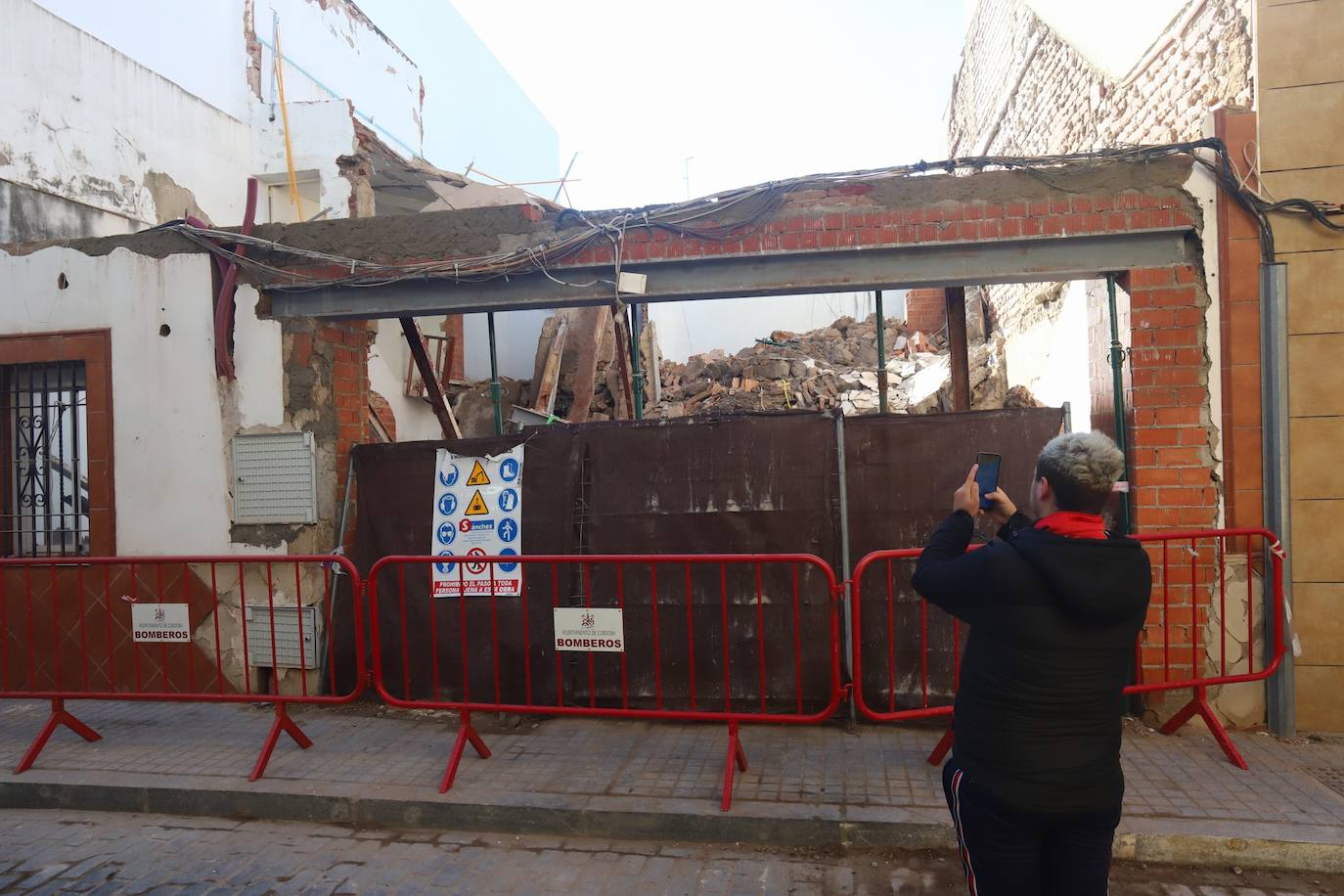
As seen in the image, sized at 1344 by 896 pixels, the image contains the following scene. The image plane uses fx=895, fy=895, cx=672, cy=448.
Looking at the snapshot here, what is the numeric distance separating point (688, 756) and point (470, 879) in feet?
5.13

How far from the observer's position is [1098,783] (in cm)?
246

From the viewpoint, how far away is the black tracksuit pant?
247 cm

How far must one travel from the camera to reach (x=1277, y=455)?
17.5 feet

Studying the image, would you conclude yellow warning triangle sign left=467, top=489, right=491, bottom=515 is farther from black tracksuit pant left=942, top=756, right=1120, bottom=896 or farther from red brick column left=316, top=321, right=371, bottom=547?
black tracksuit pant left=942, top=756, right=1120, bottom=896

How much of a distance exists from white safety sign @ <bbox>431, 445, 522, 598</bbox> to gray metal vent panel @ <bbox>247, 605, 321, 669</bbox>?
1.12m

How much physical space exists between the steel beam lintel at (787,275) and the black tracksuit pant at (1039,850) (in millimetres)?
3916

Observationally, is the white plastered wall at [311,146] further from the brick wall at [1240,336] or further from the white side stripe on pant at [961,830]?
the white side stripe on pant at [961,830]

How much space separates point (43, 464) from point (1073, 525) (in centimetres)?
776

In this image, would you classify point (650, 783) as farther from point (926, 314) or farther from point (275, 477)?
point (926, 314)

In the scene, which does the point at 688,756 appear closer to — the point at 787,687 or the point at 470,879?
the point at 787,687

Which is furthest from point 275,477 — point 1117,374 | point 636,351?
point 1117,374

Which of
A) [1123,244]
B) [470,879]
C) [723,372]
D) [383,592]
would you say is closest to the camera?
[470,879]

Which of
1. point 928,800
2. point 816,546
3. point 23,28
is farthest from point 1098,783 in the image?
point 23,28

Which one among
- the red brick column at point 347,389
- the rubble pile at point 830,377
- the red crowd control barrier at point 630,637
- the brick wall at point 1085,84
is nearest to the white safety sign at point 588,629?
the red crowd control barrier at point 630,637
